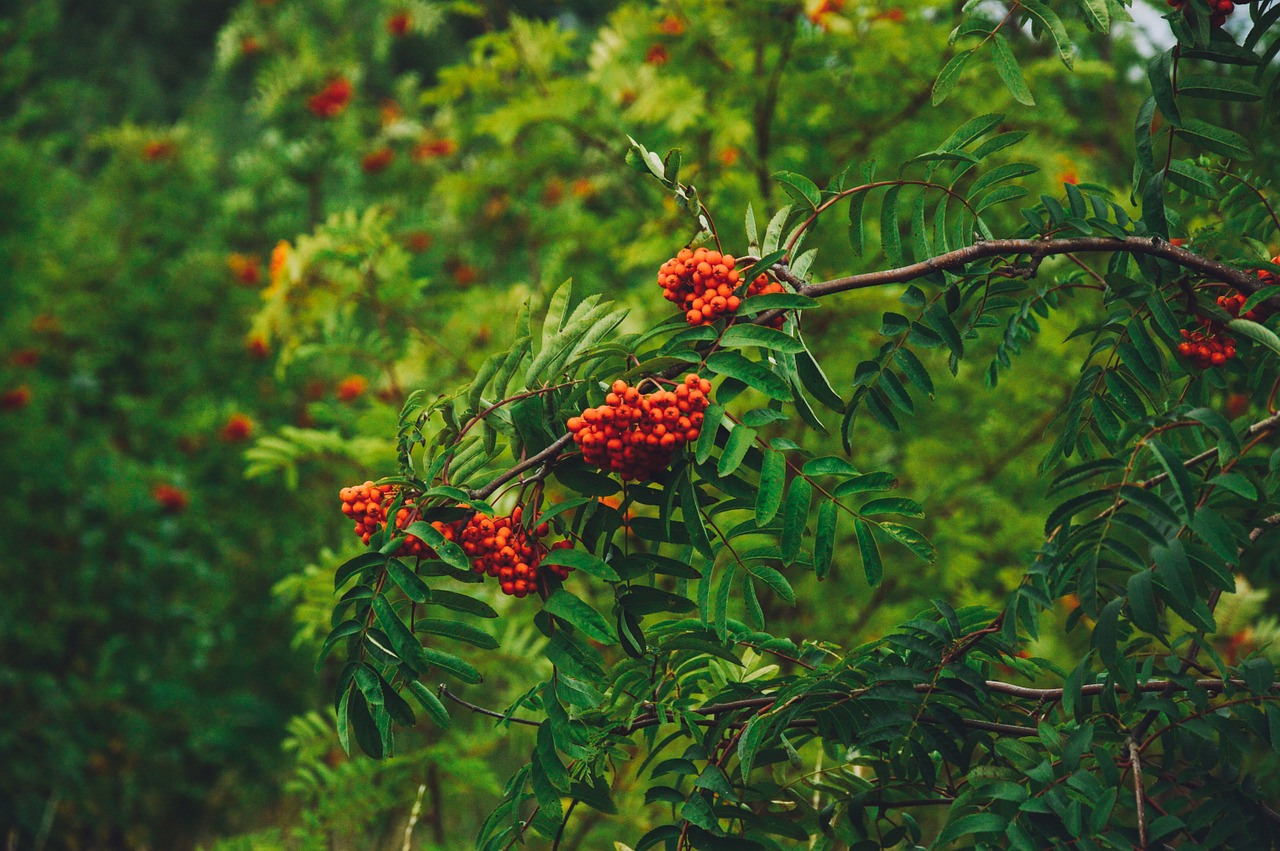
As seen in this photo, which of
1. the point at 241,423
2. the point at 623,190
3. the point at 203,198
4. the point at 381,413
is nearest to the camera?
the point at 381,413

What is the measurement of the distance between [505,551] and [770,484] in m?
0.27

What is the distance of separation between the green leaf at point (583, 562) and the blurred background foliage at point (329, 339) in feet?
2.31

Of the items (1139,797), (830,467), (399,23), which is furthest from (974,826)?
(399,23)

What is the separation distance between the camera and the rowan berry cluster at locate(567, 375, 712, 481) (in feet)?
2.93

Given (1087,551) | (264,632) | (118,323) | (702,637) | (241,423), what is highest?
(1087,551)

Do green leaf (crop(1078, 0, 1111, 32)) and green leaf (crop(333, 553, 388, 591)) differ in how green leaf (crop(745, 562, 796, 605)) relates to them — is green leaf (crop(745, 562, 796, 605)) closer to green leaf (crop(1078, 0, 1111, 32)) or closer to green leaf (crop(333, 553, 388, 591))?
green leaf (crop(333, 553, 388, 591))

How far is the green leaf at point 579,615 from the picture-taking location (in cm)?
95

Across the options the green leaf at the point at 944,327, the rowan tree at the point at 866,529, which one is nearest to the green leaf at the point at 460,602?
the rowan tree at the point at 866,529

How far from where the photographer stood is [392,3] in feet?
14.9

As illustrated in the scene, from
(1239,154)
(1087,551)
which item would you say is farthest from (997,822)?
(1239,154)

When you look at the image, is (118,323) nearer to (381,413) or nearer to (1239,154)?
(381,413)

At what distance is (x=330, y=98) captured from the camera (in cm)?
421

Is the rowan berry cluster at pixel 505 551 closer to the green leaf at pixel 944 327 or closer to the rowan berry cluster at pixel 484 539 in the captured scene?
the rowan berry cluster at pixel 484 539

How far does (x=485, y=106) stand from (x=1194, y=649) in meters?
3.00
